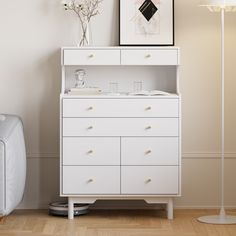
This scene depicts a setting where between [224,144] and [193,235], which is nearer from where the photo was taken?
[193,235]

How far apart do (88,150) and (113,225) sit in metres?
0.52

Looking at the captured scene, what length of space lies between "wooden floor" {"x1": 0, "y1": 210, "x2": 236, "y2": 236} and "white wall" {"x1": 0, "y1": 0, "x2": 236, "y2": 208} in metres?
0.23

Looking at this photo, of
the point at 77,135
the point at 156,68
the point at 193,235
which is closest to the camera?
the point at 193,235

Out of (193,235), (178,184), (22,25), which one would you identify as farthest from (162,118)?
(22,25)

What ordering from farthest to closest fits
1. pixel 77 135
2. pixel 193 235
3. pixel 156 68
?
pixel 156 68
pixel 77 135
pixel 193 235

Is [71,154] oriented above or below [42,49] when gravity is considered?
below

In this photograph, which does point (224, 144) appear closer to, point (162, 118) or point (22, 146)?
point (162, 118)

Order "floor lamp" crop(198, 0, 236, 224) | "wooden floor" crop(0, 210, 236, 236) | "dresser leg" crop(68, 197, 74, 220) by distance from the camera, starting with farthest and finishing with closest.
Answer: "dresser leg" crop(68, 197, 74, 220) → "floor lamp" crop(198, 0, 236, 224) → "wooden floor" crop(0, 210, 236, 236)

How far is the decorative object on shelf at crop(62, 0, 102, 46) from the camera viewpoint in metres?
5.43

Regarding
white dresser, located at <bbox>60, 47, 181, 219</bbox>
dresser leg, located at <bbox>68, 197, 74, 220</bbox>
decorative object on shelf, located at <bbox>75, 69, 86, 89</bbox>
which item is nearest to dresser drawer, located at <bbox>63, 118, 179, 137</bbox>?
white dresser, located at <bbox>60, 47, 181, 219</bbox>

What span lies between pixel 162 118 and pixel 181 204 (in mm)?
760

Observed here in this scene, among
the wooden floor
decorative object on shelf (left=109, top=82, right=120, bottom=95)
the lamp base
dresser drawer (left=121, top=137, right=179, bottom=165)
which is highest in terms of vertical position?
decorative object on shelf (left=109, top=82, right=120, bottom=95)

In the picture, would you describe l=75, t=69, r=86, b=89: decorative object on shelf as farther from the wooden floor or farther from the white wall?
the wooden floor

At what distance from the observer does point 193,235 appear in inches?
190
